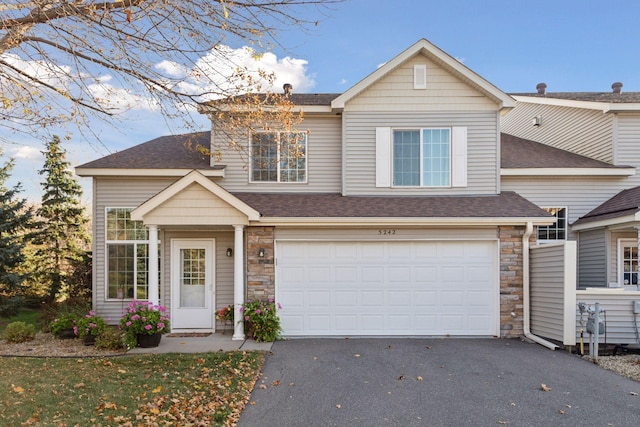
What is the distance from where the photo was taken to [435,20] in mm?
10422

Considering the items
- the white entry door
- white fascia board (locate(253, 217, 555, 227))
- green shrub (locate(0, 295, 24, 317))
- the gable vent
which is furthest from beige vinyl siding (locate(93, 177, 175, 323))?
the gable vent

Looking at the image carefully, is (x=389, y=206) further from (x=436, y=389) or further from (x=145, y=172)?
(x=145, y=172)

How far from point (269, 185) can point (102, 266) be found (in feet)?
15.2

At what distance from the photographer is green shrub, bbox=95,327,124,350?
8117 mm

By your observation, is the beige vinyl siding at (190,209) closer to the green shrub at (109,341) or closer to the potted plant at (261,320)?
the potted plant at (261,320)

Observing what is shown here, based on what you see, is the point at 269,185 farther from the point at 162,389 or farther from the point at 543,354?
the point at 543,354

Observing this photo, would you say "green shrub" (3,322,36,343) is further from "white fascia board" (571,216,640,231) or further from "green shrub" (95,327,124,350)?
"white fascia board" (571,216,640,231)

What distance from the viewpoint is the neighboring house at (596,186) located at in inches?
408

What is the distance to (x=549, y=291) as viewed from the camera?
8.55m

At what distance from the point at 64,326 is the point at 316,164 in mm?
6841

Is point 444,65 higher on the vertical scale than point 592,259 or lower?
higher

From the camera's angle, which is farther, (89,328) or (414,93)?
(414,93)

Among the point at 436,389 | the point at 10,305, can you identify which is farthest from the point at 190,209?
the point at 10,305

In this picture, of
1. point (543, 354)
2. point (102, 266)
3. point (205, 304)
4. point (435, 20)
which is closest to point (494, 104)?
point (435, 20)
